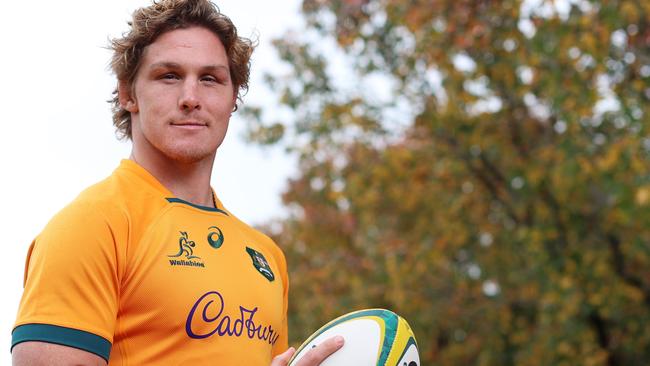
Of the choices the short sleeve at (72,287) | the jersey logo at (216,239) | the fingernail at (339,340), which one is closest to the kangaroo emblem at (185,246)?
the jersey logo at (216,239)

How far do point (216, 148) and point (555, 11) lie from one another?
7.12 m

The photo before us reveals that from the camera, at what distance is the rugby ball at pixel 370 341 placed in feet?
9.43

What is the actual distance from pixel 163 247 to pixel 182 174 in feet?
1.40

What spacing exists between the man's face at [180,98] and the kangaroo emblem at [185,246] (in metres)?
0.30

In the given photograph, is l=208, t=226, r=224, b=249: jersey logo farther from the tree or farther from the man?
the tree

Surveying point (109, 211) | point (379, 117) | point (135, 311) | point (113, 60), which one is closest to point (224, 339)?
point (135, 311)

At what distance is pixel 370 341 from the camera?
2.94 metres

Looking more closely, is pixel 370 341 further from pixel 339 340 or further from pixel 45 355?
pixel 45 355

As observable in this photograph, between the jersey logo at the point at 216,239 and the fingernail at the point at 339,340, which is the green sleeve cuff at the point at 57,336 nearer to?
the jersey logo at the point at 216,239

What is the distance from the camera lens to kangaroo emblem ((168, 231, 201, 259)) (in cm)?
282

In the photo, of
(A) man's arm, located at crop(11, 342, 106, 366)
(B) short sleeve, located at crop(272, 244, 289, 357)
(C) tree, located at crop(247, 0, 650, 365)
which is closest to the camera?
(A) man's arm, located at crop(11, 342, 106, 366)

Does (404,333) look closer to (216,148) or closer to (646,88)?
(216,148)

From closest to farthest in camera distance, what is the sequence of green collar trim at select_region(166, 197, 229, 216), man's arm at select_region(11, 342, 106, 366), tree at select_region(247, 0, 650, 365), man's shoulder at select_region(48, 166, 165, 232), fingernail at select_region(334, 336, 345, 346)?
man's arm at select_region(11, 342, 106, 366), man's shoulder at select_region(48, 166, 165, 232), fingernail at select_region(334, 336, 345, 346), green collar trim at select_region(166, 197, 229, 216), tree at select_region(247, 0, 650, 365)

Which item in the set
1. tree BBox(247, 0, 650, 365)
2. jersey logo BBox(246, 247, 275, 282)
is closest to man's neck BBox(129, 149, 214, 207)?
jersey logo BBox(246, 247, 275, 282)
